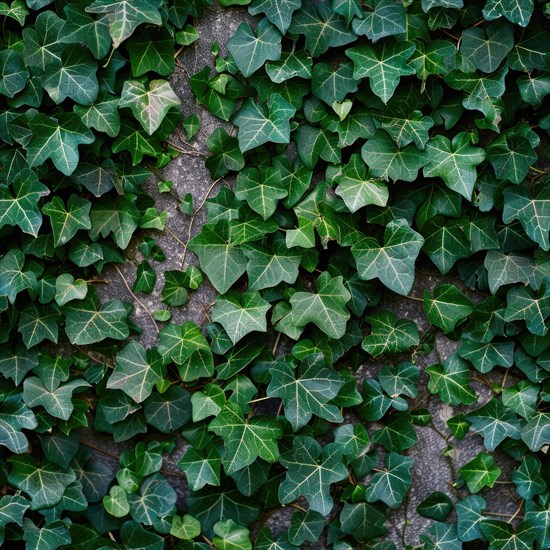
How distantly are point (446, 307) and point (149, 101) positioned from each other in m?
1.18

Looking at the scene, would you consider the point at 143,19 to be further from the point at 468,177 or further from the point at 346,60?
the point at 468,177

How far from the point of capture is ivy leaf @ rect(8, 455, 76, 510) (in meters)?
2.36

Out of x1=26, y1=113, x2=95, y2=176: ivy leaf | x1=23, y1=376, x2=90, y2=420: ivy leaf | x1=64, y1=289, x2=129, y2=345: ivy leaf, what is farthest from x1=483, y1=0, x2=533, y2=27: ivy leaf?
x1=23, y1=376, x2=90, y2=420: ivy leaf

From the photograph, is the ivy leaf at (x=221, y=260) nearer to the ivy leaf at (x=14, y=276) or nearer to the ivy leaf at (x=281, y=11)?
the ivy leaf at (x=14, y=276)

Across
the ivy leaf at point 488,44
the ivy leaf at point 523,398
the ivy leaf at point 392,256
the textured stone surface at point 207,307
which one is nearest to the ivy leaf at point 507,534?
the textured stone surface at point 207,307

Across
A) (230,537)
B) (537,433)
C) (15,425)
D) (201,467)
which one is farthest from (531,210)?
(15,425)

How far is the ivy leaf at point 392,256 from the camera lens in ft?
7.13

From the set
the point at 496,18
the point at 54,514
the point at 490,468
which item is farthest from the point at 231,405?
the point at 496,18

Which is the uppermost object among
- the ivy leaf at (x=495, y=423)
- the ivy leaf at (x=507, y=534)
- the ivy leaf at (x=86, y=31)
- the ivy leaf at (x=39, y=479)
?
the ivy leaf at (x=86, y=31)

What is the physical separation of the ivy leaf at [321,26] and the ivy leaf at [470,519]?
1613 millimetres

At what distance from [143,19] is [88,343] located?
41.2 inches

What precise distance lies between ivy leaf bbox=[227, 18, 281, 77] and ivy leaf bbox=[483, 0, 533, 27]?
0.65 metres

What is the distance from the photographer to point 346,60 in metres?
2.20

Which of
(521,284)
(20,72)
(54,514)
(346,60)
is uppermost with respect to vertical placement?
(346,60)
